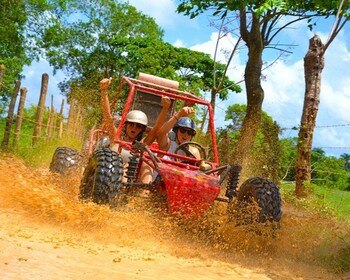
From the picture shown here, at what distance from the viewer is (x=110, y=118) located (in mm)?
7133

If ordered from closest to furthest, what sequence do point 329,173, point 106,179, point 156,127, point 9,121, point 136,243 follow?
point 136,243
point 106,179
point 156,127
point 329,173
point 9,121

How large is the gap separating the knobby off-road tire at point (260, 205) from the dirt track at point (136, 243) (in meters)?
0.16

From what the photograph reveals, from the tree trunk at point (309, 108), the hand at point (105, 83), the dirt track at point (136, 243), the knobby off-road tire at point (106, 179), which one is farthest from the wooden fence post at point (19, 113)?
the knobby off-road tire at point (106, 179)

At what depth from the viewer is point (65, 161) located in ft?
27.2

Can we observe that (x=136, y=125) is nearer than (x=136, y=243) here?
No

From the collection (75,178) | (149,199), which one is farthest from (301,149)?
(149,199)

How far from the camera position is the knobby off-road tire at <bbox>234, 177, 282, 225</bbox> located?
19.7 feet

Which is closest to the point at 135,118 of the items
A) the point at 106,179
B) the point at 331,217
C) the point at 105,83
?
the point at 105,83

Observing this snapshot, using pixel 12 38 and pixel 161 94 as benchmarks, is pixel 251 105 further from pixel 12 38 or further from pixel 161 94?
pixel 12 38

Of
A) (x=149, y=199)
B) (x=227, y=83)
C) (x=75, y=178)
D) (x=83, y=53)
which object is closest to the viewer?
(x=149, y=199)

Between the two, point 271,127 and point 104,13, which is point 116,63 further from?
point 271,127

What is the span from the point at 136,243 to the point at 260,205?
128 centimetres

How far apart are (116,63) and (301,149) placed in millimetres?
25344

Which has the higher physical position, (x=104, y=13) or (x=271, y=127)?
(x=104, y=13)
